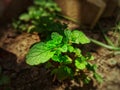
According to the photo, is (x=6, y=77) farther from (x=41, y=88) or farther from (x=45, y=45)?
(x=45, y=45)

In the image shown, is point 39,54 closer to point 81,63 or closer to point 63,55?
point 63,55

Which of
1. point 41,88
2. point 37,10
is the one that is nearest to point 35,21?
point 37,10

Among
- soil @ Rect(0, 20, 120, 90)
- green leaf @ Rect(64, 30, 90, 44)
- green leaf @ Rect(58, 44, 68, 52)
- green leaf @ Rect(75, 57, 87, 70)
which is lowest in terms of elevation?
soil @ Rect(0, 20, 120, 90)

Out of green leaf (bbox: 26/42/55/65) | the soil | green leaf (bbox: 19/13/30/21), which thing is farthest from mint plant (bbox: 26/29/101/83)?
green leaf (bbox: 19/13/30/21)

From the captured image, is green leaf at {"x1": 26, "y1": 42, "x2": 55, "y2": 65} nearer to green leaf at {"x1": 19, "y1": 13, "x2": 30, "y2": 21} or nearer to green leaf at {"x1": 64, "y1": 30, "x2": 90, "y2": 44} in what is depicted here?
green leaf at {"x1": 64, "y1": 30, "x2": 90, "y2": 44}

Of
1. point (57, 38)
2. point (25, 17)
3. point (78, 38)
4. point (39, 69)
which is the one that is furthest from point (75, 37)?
point (25, 17)

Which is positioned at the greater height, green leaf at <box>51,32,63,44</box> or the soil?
green leaf at <box>51,32,63,44</box>
